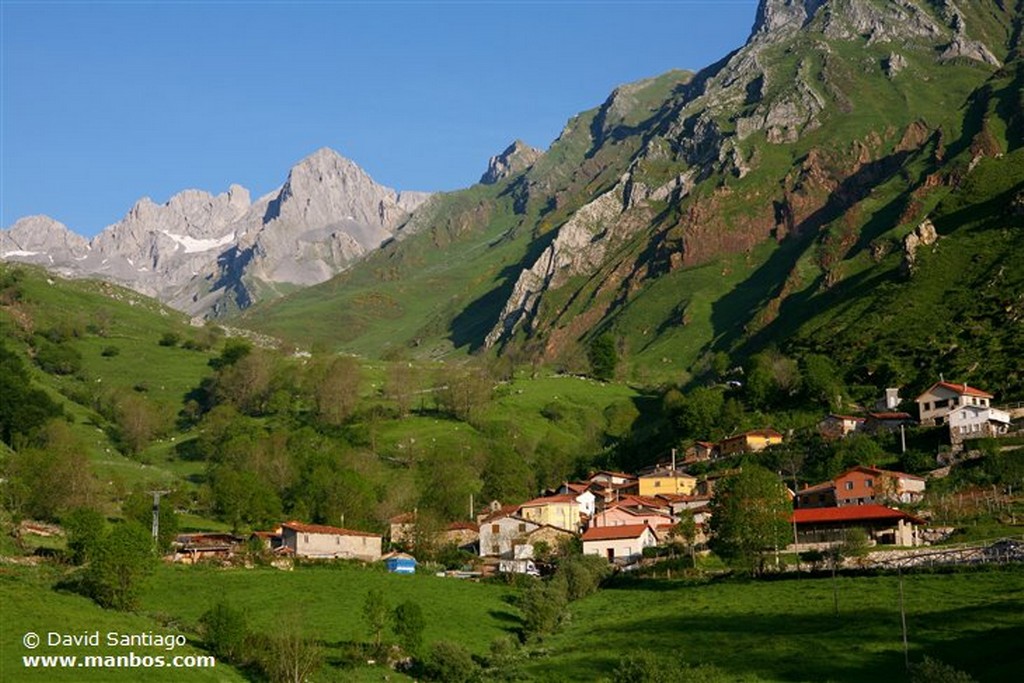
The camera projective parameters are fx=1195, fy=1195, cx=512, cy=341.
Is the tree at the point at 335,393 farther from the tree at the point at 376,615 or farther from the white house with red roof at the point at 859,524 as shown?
the tree at the point at 376,615

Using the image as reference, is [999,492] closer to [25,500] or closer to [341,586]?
[341,586]

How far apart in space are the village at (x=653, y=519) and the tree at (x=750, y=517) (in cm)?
306

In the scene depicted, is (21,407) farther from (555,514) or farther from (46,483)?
(555,514)

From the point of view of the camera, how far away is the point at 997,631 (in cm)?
6194

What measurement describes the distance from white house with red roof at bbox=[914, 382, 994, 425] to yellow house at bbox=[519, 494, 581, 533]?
38.4 meters

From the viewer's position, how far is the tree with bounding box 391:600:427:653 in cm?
7119

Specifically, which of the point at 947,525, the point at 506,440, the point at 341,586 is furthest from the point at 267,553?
the point at 506,440

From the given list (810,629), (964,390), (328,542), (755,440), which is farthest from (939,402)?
(328,542)

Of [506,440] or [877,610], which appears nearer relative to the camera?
[877,610]

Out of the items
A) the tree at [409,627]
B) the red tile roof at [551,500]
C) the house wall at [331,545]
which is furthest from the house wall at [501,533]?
the tree at [409,627]

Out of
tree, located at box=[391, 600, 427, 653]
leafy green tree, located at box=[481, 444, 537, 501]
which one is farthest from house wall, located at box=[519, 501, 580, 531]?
tree, located at box=[391, 600, 427, 653]

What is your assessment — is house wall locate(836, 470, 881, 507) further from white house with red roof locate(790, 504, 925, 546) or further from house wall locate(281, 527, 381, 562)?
house wall locate(281, 527, 381, 562)

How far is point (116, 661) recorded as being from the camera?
57.0 m

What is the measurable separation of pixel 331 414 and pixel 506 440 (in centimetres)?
2670
